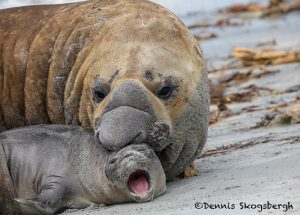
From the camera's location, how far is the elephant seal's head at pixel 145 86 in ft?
22.9

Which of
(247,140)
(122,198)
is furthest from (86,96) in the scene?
(247,140)

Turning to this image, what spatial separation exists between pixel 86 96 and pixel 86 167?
2.61ft

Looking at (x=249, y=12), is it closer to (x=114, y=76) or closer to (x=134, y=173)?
(x=114, y=76)

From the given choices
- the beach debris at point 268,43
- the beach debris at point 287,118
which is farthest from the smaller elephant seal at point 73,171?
the beach debris at point 268,43

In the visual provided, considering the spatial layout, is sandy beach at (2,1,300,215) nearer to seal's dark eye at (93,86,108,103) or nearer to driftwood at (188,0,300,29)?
seal's dark eye at (93,86,108,103)

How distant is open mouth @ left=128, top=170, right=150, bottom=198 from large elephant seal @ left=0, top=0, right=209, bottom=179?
23cm

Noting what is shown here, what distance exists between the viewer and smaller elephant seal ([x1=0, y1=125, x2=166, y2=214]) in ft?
22.0

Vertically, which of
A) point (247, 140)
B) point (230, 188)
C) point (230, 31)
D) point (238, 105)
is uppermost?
point (230, 188)

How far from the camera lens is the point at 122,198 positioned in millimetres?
6820

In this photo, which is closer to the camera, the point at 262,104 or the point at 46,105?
the point at 46,105

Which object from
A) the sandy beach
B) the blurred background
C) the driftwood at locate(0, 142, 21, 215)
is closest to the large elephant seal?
the sandy beach

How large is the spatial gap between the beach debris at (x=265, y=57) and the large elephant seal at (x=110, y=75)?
4.66m

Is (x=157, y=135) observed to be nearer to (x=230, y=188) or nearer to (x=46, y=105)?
(x=230, y=188)

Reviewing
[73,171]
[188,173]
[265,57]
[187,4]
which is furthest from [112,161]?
[187,4]
